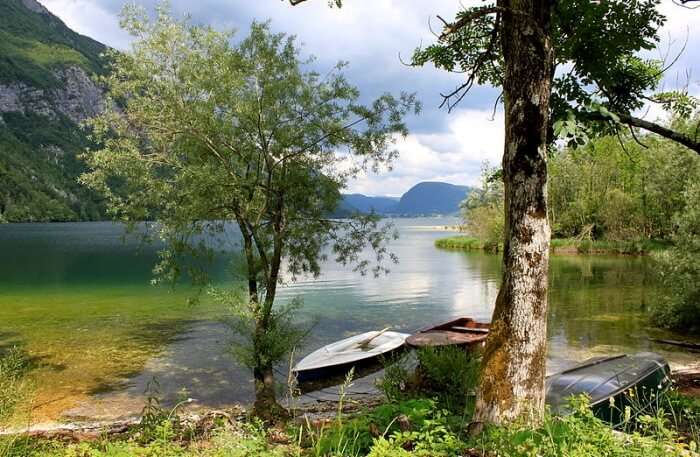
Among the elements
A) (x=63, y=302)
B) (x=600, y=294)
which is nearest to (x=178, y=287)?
(x=63, y=302)

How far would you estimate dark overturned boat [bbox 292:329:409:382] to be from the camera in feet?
49.4

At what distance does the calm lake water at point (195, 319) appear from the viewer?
14.9 meters

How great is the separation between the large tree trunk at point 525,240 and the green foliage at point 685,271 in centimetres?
1747

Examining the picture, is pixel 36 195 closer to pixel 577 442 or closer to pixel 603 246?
pixel 603 246

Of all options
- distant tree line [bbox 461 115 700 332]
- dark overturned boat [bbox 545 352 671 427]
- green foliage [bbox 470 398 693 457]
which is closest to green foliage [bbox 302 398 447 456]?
green foliage [bbox 470 398 693 457]

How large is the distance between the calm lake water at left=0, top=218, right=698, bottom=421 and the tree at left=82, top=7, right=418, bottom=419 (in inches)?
61.5

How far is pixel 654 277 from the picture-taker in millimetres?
36156

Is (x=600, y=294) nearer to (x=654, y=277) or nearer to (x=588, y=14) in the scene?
(x=654, y=277)

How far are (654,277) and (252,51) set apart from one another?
35207mm

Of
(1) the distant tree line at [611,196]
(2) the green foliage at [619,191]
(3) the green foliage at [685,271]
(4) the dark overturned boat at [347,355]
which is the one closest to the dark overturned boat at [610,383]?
(4) the dark overturned boat at [347,355]

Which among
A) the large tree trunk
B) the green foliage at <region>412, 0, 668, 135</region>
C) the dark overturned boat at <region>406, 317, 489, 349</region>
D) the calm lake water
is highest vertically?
the green foliage at <region>412, 0, 668, 135</region>

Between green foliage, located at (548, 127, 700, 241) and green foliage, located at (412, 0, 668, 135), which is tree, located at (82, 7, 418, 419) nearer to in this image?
green foliage, located at (412, 0, 668, 135)

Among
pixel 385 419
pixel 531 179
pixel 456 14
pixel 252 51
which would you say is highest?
pixel 252 51

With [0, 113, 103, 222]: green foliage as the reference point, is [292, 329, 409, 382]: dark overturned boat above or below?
below
